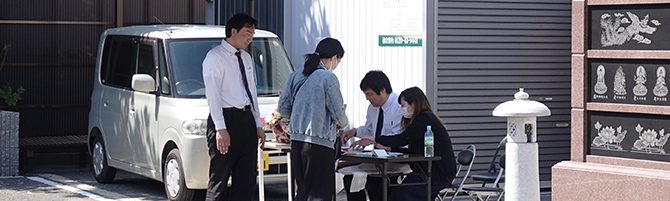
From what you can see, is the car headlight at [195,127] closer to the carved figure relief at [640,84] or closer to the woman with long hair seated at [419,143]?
the woman with long hair seated at [419,143]

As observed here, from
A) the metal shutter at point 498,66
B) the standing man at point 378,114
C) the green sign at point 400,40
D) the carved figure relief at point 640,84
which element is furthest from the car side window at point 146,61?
the carved figure relief at point 640,84

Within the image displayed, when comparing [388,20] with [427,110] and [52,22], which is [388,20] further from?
[52,22]

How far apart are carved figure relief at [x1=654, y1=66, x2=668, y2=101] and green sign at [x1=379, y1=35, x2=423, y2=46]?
355 centimetres

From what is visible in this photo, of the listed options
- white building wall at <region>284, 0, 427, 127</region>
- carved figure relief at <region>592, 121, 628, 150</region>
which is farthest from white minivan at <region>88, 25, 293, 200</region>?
carved figure relief at <region>592, 121, 628, 150</region>

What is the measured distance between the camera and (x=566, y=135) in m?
15.4

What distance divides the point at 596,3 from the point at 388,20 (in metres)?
3.33

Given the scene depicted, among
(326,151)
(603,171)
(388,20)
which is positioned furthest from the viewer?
(388,20)

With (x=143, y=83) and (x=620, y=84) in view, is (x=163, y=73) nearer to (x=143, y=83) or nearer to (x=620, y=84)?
(x=143, y=83)

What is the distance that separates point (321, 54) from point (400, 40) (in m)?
3.68

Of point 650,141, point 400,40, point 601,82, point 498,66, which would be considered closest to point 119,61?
point 400,40

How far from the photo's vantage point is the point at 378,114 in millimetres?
12055

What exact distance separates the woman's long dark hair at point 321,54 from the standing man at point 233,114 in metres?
0.47

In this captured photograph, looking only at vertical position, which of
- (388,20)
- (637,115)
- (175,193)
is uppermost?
(388,20)

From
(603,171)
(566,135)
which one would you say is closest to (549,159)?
(566,135)
